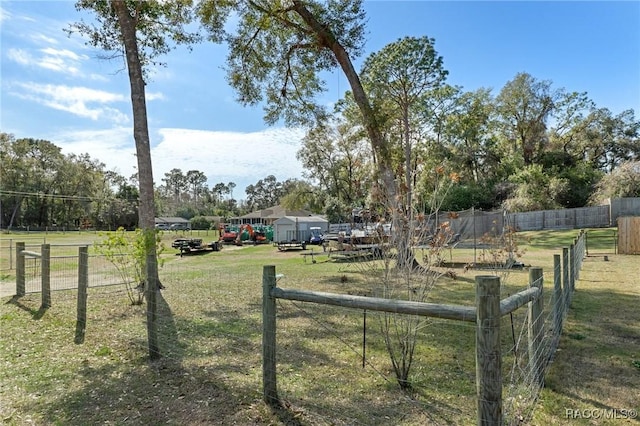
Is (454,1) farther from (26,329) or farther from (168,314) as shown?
(26,329)

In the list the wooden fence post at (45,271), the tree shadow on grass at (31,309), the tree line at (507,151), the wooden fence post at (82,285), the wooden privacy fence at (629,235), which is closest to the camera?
the wooden fence post at (82,285)

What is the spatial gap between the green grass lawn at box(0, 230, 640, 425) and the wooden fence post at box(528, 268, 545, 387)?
0.55ft

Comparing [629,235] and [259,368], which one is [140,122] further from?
[629,235]

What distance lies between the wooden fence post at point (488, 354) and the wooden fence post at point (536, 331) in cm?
157

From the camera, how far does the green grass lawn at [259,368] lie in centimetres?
309

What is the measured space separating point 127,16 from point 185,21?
201cm

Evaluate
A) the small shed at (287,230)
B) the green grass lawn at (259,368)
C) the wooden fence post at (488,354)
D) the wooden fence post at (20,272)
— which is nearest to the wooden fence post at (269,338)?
the green grass lawn at (259,368)

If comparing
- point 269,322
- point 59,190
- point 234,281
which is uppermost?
point 59,190

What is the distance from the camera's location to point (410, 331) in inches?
143

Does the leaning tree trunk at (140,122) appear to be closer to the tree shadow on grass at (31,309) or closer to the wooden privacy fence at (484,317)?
the tree shadow on grass at (31,309)

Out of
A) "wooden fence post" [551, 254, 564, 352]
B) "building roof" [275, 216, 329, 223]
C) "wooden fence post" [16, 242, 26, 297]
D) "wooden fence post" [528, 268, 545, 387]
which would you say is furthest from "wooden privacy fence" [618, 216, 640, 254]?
"building roof" [275, 216, 329, 223]

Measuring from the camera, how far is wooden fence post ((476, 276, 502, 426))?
6.36 feet

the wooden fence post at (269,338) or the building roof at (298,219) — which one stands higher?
the building roof at (298,219)

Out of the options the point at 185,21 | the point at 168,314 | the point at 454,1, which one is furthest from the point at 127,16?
the point at 454,1
